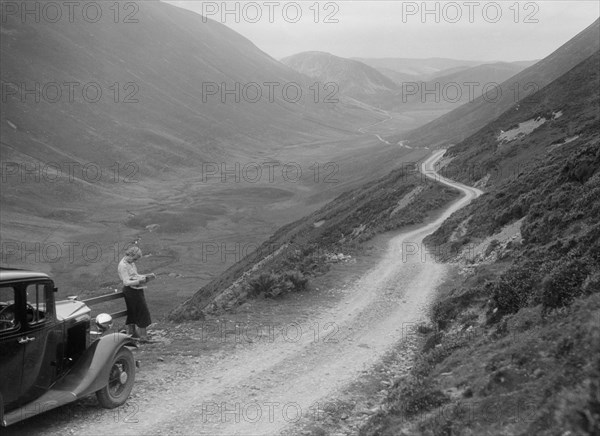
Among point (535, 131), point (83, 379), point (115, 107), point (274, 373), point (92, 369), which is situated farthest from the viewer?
point (115, 107)

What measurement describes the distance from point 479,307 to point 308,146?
551ft

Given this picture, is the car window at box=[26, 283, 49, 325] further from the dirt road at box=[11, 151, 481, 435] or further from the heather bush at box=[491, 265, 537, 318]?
the heather bush at box=[491, 265, 537, 318]

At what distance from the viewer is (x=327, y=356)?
1230 cm

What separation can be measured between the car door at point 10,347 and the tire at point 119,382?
1553mm

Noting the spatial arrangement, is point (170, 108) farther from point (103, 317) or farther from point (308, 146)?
Answer: point (103, 317)

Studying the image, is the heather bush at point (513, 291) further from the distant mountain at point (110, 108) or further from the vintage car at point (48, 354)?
the distant mountain at point (110, 108)

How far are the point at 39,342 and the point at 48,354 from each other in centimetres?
36

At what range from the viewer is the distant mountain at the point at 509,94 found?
107m

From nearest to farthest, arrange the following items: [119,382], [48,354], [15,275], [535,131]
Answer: [15,275] → [48,354] → [119,382] → [535,131]

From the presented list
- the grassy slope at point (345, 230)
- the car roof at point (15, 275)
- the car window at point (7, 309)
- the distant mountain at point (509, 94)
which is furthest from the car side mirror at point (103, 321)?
the distant mountain at point (509, 94)

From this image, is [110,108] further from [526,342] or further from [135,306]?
[526,342]

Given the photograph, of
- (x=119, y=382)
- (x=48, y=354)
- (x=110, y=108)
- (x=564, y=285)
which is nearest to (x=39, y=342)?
(x=48, y=354)

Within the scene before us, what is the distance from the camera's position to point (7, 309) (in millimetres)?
7543

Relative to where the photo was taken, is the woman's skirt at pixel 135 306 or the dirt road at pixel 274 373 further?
the woman's skirt at pixel 135 306
